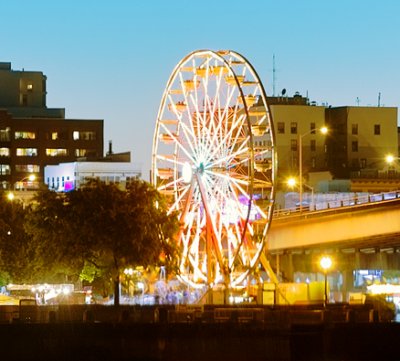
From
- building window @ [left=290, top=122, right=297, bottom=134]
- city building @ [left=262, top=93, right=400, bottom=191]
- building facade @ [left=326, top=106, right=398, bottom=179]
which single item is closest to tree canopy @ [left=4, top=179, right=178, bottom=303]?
city building @ [left=262, top=93, right=400, bottom=191]

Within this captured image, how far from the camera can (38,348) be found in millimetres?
72438

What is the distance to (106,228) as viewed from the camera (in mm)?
89688

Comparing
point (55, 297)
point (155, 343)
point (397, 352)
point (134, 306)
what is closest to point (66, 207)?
point (55, 297)

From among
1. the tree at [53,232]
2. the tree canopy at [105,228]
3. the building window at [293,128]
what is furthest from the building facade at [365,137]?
the tree at [53,232]

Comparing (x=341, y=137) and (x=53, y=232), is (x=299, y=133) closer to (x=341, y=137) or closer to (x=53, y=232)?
(x=341, y=137)

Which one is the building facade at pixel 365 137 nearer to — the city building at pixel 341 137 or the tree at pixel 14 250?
the city building at pixel 341 137

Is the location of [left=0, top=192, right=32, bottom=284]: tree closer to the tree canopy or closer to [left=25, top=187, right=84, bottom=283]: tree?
[left=25, top=187, right=84, bottom=283]: tree

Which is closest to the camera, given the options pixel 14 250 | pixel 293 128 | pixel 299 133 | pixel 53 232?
pixel 53 232

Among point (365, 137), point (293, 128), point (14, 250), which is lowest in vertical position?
point (14, 250)

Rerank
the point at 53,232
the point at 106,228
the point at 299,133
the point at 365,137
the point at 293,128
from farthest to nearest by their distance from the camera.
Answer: the point at 365,137
the point at 293,128
the point at 299,133
the point at 53,232
the point at 106,228

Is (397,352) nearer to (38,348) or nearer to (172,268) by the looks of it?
(38,348)

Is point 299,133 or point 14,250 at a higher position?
point 299,133

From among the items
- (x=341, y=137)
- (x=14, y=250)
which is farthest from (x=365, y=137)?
(x=14, y=250)

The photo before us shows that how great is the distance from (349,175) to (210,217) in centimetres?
10172
